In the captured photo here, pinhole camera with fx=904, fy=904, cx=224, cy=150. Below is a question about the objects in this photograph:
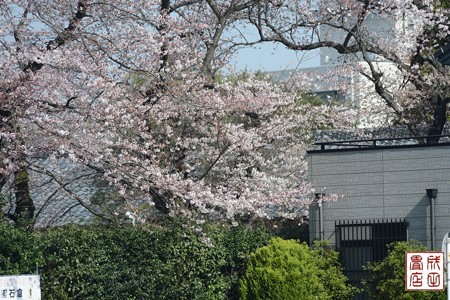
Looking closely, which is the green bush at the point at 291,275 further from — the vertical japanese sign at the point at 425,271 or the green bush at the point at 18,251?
the green bush at the point at 18,251

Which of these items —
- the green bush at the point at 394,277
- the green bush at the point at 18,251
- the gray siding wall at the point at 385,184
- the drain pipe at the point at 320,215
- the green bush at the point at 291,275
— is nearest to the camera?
the green bush at the point at 18,251

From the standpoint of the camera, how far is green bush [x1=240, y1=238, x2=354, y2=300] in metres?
14.7

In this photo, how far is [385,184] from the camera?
1570 centimetres

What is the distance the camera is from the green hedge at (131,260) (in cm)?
1330

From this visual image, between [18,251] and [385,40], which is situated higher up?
[385,40]

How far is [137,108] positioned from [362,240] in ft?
15.4

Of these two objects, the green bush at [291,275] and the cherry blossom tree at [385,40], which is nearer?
the green bush at [291,275]

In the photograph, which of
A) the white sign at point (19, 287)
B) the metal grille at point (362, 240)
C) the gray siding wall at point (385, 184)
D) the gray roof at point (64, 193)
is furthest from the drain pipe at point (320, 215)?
the white sign at point (19, 287)

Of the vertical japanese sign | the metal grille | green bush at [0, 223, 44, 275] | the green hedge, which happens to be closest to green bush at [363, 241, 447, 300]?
the metal grille

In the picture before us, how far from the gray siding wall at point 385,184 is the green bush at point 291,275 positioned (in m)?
0.90

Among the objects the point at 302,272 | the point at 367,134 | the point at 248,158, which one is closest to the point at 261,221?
the point at 248,158

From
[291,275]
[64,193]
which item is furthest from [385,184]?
[64,193]

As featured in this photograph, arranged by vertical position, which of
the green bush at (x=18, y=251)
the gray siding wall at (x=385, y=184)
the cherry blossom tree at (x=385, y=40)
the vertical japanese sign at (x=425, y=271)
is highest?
the cherry blossom tree at (x=385, y=40)

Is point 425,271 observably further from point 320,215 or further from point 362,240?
point 320,215
